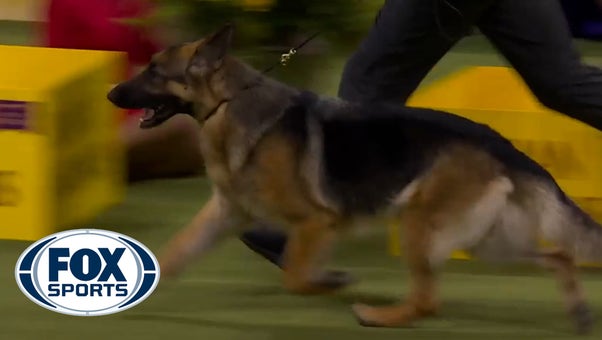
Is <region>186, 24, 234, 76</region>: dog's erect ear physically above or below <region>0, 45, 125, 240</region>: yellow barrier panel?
above

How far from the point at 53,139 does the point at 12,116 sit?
0.15 m

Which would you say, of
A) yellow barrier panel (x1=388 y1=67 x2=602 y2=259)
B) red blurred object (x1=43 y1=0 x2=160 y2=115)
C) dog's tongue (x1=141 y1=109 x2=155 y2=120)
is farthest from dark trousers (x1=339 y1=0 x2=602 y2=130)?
red blurred object (x1=43 y1=0 x2=160 y2=115)

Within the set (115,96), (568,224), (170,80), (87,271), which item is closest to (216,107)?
(170,80)

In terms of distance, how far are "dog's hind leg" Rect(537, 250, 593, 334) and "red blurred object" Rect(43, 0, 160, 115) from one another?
2.19 m

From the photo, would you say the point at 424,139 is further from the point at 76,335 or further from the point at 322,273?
the point at 76,335

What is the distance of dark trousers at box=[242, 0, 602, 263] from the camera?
3309 mm

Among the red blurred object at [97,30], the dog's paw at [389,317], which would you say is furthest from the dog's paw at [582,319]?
the red blurred object at [97,30]

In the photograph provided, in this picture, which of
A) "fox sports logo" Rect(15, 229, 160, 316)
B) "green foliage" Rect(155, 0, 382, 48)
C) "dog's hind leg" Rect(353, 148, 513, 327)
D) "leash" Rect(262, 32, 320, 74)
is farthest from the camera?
"green foliage" Rect(155, 0, 382, 48)

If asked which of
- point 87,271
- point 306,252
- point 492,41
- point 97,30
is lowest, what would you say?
point 97,30

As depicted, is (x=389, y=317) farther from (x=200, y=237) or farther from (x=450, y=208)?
(x=200, y=237)

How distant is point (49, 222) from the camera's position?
152 inches

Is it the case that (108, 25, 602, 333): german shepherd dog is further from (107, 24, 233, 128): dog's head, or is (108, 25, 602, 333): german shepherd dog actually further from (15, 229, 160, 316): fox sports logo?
(15, 229, 160, 316): fox sports logo

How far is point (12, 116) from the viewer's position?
3.77 m

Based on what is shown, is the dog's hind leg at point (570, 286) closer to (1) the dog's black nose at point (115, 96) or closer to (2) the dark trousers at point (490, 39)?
(2) the dark trousers at point (490, 39)
